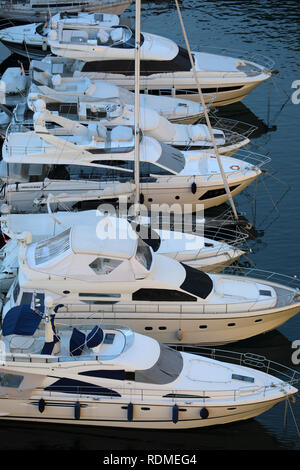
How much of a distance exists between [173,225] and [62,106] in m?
→ 7.93

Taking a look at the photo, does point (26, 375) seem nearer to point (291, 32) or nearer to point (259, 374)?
point (259, 374)

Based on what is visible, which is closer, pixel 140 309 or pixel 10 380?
pixel 10 380

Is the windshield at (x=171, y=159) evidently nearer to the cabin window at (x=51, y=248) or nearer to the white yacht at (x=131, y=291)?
the white yacht at (x=131, y=291)

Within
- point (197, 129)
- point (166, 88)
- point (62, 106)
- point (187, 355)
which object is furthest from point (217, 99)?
point (187, 355)

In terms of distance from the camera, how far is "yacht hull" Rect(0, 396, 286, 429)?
71.5ft

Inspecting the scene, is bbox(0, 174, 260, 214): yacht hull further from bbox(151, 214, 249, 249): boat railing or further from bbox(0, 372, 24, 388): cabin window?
bbox(0, 372, 24, 388): cabin window

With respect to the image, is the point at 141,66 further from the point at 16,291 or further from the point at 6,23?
the point at 16,291

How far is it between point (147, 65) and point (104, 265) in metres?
16.9

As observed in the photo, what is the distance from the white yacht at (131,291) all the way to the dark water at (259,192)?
1764 millimetres

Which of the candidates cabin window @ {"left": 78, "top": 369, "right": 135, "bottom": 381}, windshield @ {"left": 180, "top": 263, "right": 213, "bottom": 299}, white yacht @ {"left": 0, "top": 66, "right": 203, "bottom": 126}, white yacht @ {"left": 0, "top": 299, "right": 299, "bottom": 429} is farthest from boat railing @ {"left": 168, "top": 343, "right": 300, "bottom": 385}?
white yacht @ {"left": 0, "top": 66, "right": 203, "bottom": 126}

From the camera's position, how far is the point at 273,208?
33656mm

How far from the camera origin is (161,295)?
24.4m

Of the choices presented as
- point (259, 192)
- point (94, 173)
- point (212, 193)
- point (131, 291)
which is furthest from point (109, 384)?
point (259, 192)
